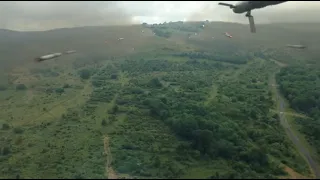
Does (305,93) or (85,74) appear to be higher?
(85,74)

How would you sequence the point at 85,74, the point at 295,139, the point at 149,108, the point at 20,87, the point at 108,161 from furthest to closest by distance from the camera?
the point at 85,74
the point at 20,87
the point at 149,108
the point at 295,139
the point at 108,161

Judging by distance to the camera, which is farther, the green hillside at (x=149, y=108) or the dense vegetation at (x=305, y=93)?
the dense vegetation at (x=305, y=93)

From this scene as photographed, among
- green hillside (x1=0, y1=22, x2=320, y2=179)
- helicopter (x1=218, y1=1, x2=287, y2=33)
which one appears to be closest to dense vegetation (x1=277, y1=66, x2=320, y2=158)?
green hillside (x1=0, y1=22, x2=320, y2=179)

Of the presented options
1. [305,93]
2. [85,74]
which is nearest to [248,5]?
[305,93]

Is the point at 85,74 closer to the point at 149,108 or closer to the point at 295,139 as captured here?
the point at 149,108

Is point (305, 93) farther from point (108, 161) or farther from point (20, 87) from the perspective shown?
point (20, 87)

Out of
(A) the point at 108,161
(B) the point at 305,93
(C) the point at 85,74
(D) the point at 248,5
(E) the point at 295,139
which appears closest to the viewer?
(D) the point at 248,5

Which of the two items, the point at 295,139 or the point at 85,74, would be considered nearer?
the point at 295,139

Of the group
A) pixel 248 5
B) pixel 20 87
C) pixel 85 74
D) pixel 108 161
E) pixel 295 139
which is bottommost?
pixel 295 139

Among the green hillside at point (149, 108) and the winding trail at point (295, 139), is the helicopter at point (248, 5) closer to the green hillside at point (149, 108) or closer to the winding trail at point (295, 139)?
the green hillside at point (149, 108)

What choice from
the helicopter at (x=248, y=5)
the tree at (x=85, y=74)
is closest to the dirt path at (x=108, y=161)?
the helicopter at (x=248, y=5)
